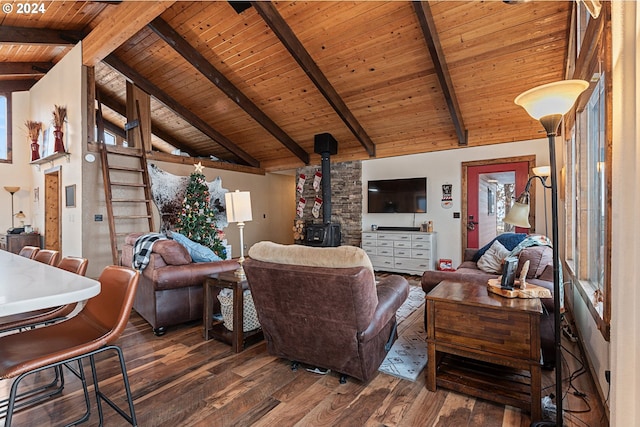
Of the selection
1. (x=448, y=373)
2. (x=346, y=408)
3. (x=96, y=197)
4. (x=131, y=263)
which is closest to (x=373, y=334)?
(x=346, y=408)

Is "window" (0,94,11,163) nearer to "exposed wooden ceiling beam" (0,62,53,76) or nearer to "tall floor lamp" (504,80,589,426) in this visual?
"exposed wooden ceiling beam" (0,62,53,76)

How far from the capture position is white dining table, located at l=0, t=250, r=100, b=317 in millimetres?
939

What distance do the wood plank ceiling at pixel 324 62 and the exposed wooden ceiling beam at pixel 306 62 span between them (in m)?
0.02

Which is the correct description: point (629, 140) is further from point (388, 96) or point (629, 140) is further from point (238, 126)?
point (238, 126)

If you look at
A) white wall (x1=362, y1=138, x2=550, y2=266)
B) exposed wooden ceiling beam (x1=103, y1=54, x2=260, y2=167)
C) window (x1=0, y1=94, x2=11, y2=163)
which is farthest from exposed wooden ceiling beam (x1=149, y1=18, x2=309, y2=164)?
window (x1=0, y1=94, x2=11, y2=163)

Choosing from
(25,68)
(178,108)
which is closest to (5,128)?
(25,68)

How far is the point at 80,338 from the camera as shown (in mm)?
1446

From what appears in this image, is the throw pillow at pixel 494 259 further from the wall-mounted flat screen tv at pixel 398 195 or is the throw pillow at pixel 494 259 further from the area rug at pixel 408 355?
the wall-mounted flat screen tv at pixel 398 195

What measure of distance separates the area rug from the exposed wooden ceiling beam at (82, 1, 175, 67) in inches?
168

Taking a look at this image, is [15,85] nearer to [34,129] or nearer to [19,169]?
[34,129]

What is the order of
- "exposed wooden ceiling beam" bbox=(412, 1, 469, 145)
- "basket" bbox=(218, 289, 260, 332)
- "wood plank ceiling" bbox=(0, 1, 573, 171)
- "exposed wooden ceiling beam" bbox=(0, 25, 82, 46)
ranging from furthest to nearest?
"exposed wooden ceiling beam" bbox=(0, 25, 82, 46) → "wood plank ceiling" bbox=(0, 1, 573, 171) → "exposed wooden ceiling beam" bbox=(412, 1, 469, 145) → "basket" bbox=(218, 289, 260, 332)

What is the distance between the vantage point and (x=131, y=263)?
10.7 feet

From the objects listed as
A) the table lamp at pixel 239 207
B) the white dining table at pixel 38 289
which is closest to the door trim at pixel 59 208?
the table lamp at pixel 239 207

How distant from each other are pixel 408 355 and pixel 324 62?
424 centimetres
